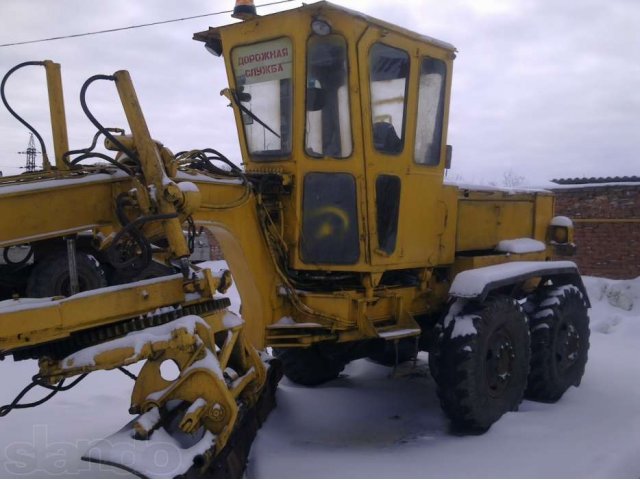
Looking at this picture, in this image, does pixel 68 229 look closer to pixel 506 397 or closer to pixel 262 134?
pixel 262 134

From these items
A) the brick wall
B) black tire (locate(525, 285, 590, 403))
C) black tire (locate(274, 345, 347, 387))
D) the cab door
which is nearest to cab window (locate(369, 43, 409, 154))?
the cab door

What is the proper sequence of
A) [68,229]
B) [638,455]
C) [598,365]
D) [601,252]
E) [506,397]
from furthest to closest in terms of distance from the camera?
[601,252], [598,365], [506,397], [638,455], [68,229]

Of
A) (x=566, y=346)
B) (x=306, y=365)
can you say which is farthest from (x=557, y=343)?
(x=306, y=365)

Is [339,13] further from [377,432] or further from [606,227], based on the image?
[606,227]

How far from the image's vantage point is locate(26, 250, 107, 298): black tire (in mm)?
3275

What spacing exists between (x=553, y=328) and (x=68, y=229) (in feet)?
14.0

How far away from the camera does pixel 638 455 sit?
4.07 meters

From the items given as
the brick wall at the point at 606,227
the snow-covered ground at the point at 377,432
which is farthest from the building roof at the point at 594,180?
the snow-covered ground at the point at 377,432

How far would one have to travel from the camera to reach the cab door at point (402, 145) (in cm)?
435

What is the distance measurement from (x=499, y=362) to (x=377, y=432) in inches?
44.6

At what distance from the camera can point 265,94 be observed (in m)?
4.50

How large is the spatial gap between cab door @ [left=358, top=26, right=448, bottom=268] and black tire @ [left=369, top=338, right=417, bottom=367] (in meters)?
0.77

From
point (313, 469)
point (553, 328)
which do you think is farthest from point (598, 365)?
point (313, 469)

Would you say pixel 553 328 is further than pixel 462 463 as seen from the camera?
Yes
